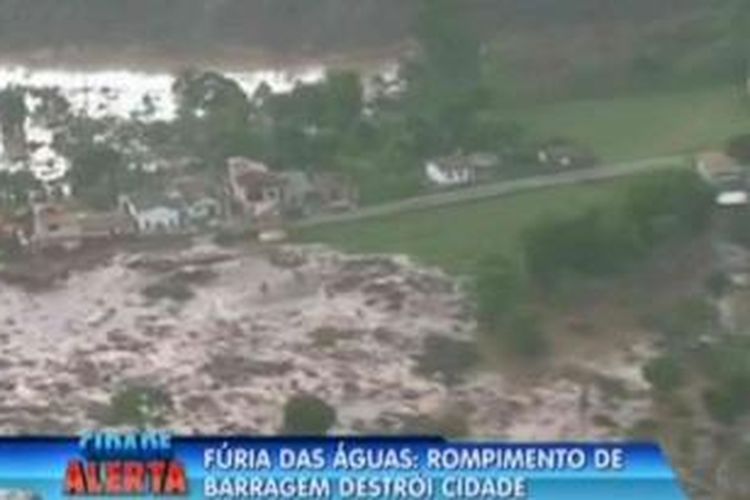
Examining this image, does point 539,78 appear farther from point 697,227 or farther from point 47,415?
point 47,415

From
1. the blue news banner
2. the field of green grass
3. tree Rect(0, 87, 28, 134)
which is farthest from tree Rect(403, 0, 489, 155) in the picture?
the blue news banner

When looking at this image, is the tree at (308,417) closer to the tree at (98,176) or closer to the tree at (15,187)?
the tree at (98,176)

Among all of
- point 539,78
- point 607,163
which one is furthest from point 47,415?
point 539,78

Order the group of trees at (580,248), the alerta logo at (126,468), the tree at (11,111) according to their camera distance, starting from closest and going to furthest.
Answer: the alerta logo at (126,468) → the group of trees at (580,248) → the tree at (11,111)

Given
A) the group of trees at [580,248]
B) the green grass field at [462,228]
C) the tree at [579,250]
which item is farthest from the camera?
the green grass field at [462,228]

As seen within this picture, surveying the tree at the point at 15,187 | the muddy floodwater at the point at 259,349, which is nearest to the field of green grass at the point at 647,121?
the muddy floodwater at the point at 259,349
